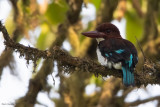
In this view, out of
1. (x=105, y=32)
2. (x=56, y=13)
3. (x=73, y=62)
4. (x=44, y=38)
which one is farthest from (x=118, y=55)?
(x=44, y=38)

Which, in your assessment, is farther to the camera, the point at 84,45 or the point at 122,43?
the point at 84,45

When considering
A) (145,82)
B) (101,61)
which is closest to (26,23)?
(101,61)

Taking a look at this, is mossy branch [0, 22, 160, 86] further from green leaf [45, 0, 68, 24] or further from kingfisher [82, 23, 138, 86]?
green leaf [45, 0, 68, 24]

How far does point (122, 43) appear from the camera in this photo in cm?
412

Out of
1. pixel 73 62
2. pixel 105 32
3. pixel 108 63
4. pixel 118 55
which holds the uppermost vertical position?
pixel 105 32

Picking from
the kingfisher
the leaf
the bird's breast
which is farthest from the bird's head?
the leaf

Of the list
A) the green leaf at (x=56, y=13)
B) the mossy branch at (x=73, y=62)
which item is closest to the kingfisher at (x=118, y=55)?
the mossy branch at (x=73, y=62)

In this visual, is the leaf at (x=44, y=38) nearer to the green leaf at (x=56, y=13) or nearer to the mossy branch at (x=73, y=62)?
the green leaf at (x=56, y=13)

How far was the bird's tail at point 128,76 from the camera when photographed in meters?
3.45

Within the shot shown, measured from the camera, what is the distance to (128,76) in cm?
349

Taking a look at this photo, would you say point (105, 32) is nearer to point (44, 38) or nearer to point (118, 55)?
point (118, 55)

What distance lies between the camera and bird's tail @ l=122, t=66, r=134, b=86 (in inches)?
136

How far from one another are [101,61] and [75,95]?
3.48 ft

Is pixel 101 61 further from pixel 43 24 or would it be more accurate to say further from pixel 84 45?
pixel 43 24
